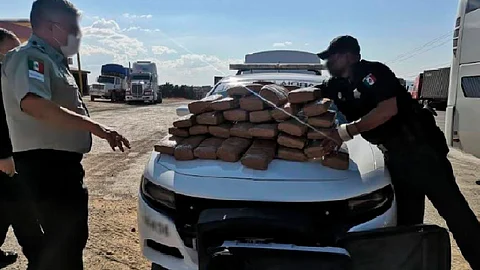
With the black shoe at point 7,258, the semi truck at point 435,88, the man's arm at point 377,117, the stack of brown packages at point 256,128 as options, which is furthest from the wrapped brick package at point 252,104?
the semi truck at point 435,88

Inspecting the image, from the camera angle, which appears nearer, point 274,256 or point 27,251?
point 274,256

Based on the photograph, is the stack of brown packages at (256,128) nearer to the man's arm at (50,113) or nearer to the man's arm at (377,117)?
the man's arm at (377,117)

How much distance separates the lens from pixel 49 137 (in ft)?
8.67

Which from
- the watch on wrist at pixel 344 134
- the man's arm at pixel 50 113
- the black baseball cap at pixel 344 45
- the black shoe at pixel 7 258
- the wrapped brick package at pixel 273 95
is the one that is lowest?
the black shoe at pixel 7 258

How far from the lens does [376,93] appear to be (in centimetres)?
305

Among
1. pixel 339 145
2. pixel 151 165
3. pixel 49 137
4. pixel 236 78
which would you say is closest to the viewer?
pixel 49 137

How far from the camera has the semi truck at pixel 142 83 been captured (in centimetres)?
3522

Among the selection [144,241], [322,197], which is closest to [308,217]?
[322,197]

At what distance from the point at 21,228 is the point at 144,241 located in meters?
1.04

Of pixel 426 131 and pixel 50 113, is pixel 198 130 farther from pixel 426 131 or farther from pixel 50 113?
pixel 426 131

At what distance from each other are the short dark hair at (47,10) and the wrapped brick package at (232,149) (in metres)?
1.30

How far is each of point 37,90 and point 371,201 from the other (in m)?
2.11

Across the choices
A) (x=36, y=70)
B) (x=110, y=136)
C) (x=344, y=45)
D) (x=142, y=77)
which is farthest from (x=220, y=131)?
(x=142, y=77)

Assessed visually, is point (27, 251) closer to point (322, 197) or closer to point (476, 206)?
point (322, 197)
